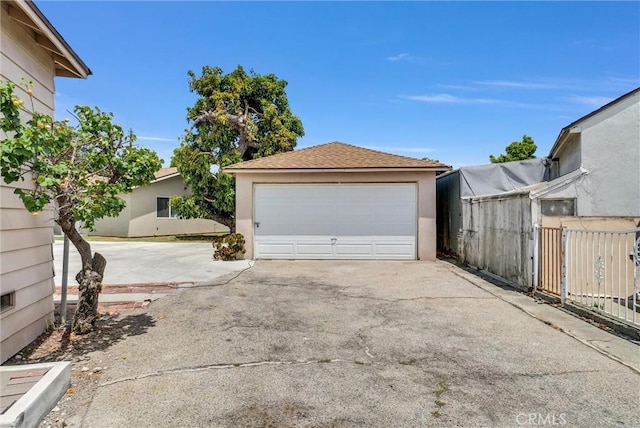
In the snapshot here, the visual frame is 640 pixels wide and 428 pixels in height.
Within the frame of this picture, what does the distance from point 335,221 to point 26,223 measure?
871 cm

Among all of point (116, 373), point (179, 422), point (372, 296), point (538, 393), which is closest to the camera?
point (179, 422)

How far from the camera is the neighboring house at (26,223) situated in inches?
151

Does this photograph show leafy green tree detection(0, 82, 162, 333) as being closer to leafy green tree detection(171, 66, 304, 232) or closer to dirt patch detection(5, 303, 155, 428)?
dirt patch detection(5, 303, 155, 428)

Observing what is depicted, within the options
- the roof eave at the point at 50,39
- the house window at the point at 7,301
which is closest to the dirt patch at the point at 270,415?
the house window at the point at 7,301

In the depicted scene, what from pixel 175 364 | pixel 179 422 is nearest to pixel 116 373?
pixel 175 364

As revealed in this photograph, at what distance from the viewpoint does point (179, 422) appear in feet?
8.80

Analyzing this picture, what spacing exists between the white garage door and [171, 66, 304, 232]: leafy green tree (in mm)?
6248

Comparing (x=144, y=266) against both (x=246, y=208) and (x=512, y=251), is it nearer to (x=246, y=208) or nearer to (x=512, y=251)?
(x=246, y=208)

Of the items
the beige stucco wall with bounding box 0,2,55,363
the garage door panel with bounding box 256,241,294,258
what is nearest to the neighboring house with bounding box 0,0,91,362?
the beige stucco wall with bounding box 0,2,55,363

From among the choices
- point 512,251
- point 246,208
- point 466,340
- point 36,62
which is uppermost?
point 36,62

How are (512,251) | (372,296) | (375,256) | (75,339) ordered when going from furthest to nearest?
(375,256)
(512,251)
(372,296)
(75,339)

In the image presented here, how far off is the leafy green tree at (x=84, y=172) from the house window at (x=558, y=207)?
7.44 meters

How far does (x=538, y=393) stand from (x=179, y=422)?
2993 mm

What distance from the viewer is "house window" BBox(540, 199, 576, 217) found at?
7535 mm
